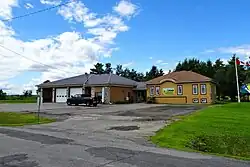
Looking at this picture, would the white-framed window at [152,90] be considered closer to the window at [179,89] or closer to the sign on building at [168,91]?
the sign on building at [168,91]

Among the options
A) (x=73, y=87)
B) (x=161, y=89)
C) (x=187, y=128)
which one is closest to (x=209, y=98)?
(x=161, y=89)

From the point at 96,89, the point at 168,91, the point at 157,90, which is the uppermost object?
the point at 96,89

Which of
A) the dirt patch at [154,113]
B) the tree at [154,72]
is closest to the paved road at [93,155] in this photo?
the dirt patch at [154,113]

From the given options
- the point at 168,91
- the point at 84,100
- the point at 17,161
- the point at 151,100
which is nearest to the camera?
the point at 17,161

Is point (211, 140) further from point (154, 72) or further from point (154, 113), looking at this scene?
point (154, 72)

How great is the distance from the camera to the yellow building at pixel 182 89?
40.3m

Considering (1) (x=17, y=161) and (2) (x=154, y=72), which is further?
(2) (x=154, y=72)

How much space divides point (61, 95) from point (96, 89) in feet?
23.9

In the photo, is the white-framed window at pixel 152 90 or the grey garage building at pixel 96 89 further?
the white-framed window at pixel 152 90

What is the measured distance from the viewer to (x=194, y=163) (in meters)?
6.50

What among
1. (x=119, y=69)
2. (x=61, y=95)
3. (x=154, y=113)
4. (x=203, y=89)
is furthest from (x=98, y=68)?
(x=154, y=113)

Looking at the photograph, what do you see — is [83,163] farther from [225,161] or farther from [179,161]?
[225,161]

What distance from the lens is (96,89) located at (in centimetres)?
4400

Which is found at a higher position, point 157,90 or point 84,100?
point 157,90
